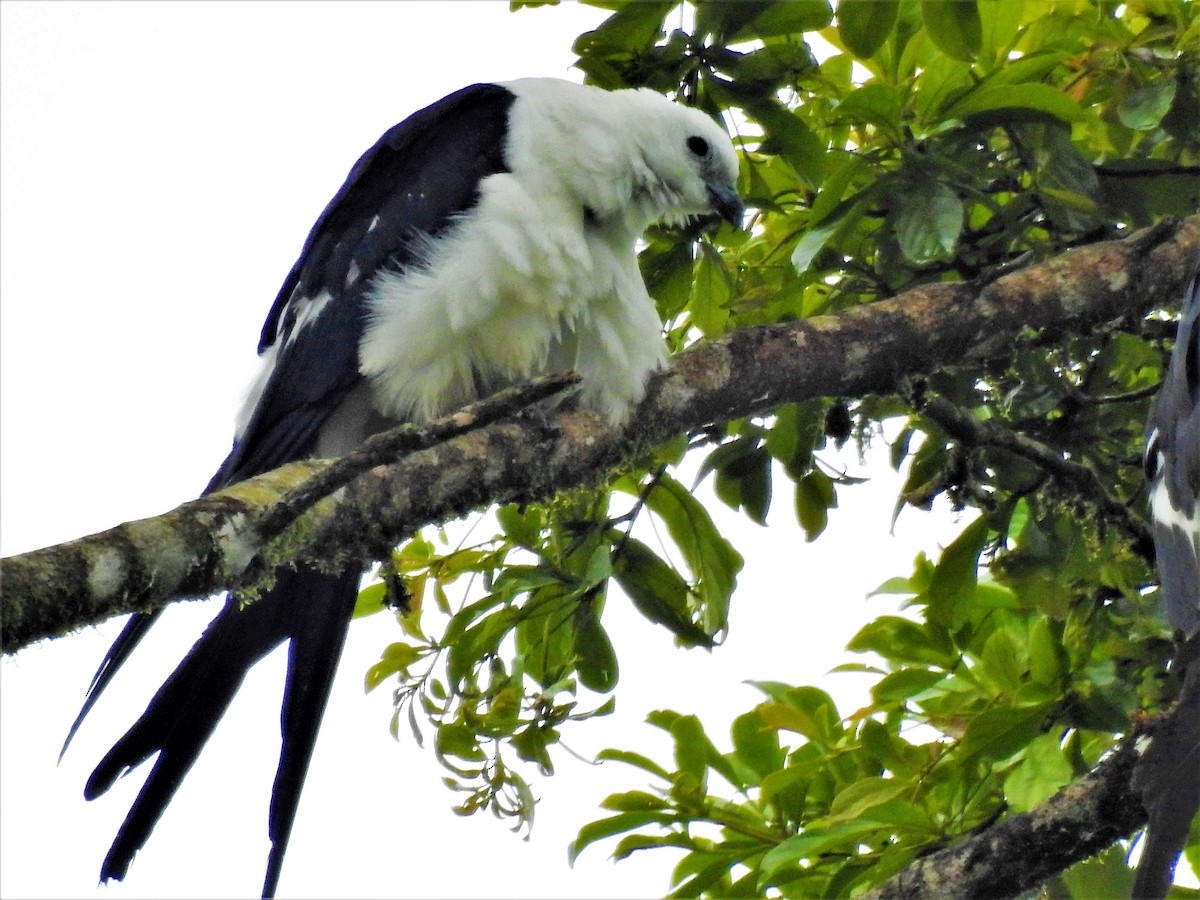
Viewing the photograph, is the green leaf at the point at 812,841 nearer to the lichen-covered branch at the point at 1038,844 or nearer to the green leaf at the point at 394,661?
the lichen-covered branch at the point at 1038,844

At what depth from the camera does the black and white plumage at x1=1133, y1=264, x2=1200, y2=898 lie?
1683mm

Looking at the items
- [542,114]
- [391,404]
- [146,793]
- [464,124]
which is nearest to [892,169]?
[542,114]

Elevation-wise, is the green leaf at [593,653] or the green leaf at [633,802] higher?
the green leaf at [593,653]

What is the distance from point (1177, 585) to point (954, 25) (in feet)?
3.94

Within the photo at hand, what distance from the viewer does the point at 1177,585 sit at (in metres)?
2.09

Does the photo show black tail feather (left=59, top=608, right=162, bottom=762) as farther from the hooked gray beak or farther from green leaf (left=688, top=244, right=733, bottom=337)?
the hooked gray beak

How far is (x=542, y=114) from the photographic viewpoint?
2.85m

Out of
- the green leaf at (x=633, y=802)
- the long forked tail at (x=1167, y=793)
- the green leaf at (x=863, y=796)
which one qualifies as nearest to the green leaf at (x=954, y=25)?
the long forked tail at (x=1167, y=793)

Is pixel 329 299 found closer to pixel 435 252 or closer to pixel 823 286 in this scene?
pixel 435 252

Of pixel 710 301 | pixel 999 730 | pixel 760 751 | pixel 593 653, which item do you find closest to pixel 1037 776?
pixel 999 730

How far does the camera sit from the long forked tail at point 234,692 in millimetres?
2166

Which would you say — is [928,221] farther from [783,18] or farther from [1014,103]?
[783,18]

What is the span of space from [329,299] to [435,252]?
0.31m

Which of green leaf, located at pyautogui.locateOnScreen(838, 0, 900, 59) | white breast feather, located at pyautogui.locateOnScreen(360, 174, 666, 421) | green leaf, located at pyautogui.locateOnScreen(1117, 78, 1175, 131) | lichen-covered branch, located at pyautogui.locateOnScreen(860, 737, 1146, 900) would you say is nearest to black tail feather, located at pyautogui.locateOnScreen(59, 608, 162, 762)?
white breast feather, located at pyautogui.locateOnScreen(360, 174, 666, 421)
